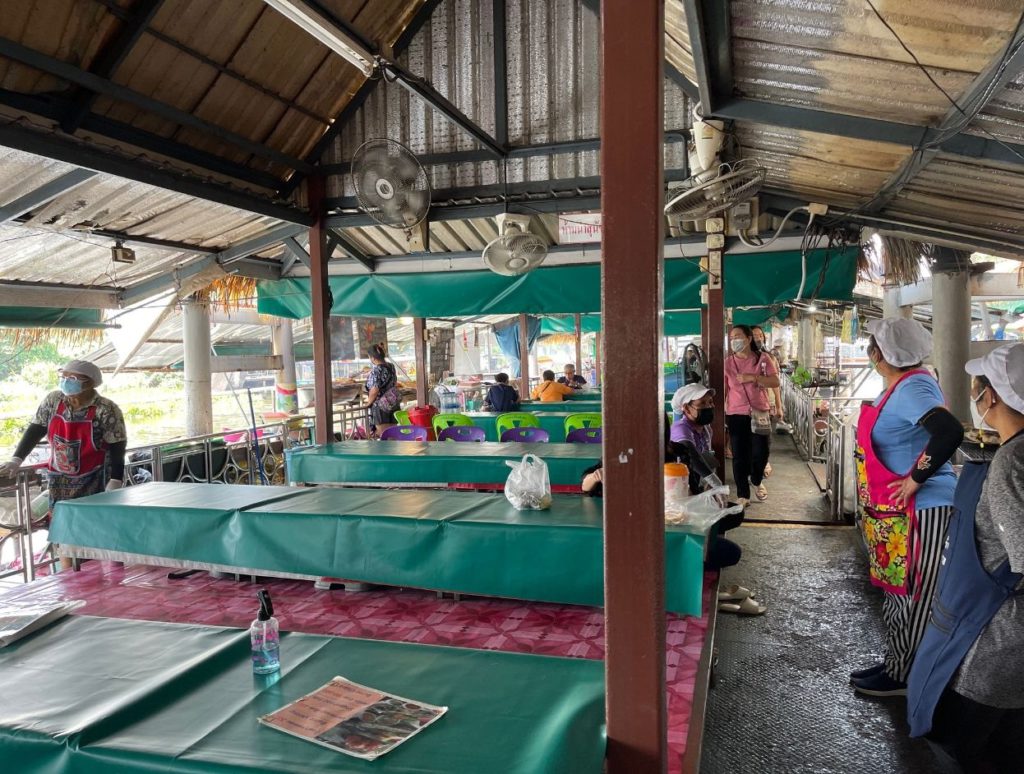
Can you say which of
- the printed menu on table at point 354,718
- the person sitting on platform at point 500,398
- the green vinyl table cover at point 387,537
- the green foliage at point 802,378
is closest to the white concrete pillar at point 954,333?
the green vinyl table cover at point 387,537

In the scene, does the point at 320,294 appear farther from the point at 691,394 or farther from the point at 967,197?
the point at 967,197

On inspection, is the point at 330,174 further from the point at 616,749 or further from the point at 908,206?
the point at 616,749

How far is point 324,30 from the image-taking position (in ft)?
10.9

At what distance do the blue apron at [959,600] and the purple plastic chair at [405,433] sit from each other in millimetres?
5278

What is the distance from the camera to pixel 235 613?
3.59 metres

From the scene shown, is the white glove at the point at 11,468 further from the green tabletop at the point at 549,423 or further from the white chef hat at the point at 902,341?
the white chef hat at the point at 902,341

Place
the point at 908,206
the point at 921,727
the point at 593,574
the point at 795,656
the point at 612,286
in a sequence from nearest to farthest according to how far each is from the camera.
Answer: the point at 612,286 → the point at 921,727 → the point at 593,574 → the point at 795,656 → the point at 908,206

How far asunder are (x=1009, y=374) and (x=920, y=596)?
3.85 feet

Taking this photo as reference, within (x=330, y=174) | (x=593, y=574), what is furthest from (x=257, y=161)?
(x=593, y=574)

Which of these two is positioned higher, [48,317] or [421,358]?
[48,317]

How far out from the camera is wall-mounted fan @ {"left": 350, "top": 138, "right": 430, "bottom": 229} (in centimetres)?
443

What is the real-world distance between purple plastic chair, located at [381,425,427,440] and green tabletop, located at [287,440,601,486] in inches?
34.9

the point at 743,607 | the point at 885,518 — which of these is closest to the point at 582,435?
the point at 743,607

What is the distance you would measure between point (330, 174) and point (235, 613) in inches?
167
